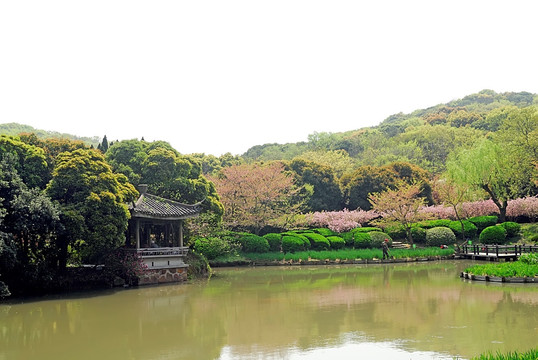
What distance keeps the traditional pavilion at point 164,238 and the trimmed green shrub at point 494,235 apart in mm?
18111

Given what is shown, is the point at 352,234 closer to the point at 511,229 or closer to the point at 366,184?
the point at 366,184

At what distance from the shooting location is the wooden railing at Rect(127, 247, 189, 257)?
67.9 feet

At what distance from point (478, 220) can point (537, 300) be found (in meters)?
21.5

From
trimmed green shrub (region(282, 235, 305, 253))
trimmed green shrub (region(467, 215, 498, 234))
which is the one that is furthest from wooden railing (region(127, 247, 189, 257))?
trimmed green shrub (region(467, 215, 498, 234))

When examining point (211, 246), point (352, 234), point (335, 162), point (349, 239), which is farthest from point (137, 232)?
point (335, 162)

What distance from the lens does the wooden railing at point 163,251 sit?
2071cm

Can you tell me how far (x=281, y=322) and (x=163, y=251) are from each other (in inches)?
405

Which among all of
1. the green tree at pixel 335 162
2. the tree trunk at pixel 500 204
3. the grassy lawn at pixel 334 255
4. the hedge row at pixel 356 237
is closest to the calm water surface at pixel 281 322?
the grassy lawn at pixel 334 255

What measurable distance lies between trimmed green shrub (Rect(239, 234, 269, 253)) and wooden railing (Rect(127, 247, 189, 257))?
8086 millimetres

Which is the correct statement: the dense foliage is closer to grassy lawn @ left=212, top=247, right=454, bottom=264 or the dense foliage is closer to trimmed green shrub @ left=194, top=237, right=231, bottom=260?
trimmed green shrub @ left=194, top=237, right=231, bottom=260

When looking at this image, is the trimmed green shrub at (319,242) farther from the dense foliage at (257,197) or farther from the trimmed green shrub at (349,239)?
the trimmed green shrub at (349,239)

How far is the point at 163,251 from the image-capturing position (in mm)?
21422

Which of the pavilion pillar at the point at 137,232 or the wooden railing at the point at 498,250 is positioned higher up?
the pavilion pillar at the point at 137,232

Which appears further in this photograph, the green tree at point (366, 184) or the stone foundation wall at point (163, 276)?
the green tree at point (366, 184)
